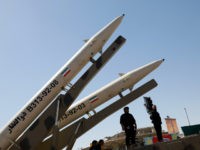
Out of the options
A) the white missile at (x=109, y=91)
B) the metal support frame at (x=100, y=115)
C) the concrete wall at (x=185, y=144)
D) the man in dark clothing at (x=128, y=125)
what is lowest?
the concrete wall at (x=185, y=144)

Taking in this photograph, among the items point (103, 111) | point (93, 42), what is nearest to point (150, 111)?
point (103, 111)

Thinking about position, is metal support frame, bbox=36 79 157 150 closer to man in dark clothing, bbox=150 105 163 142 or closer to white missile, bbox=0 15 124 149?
man in dark clothing, bbox=150 105 163 142

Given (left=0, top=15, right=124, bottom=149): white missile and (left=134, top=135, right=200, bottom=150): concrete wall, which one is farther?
(left=0, top=15, right=124, bottom=149): white missile

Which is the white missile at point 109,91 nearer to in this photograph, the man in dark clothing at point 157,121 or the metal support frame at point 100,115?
the metal support frame at point 100,115

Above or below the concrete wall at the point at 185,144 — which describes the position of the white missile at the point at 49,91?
above

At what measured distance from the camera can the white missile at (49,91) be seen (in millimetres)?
9859

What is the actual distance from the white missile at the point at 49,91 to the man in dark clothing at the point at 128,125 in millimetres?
3428

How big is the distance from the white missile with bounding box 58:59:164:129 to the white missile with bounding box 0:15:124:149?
50.8 inches

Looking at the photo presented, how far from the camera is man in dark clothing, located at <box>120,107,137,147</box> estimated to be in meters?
7.36

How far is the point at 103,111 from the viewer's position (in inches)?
333

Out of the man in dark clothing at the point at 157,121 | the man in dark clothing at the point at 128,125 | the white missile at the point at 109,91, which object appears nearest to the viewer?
the man in dark clothing at the point at 128,125

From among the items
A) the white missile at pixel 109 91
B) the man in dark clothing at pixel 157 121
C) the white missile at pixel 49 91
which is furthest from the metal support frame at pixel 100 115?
the white missile at pixel 109 91

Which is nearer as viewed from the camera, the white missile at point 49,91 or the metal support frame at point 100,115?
the metal support frame at point 100,115

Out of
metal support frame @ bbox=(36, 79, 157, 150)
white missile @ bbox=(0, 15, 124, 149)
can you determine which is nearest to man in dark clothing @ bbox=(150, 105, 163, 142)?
metal support frame @ bbox=(36, 79, 157, 150)
